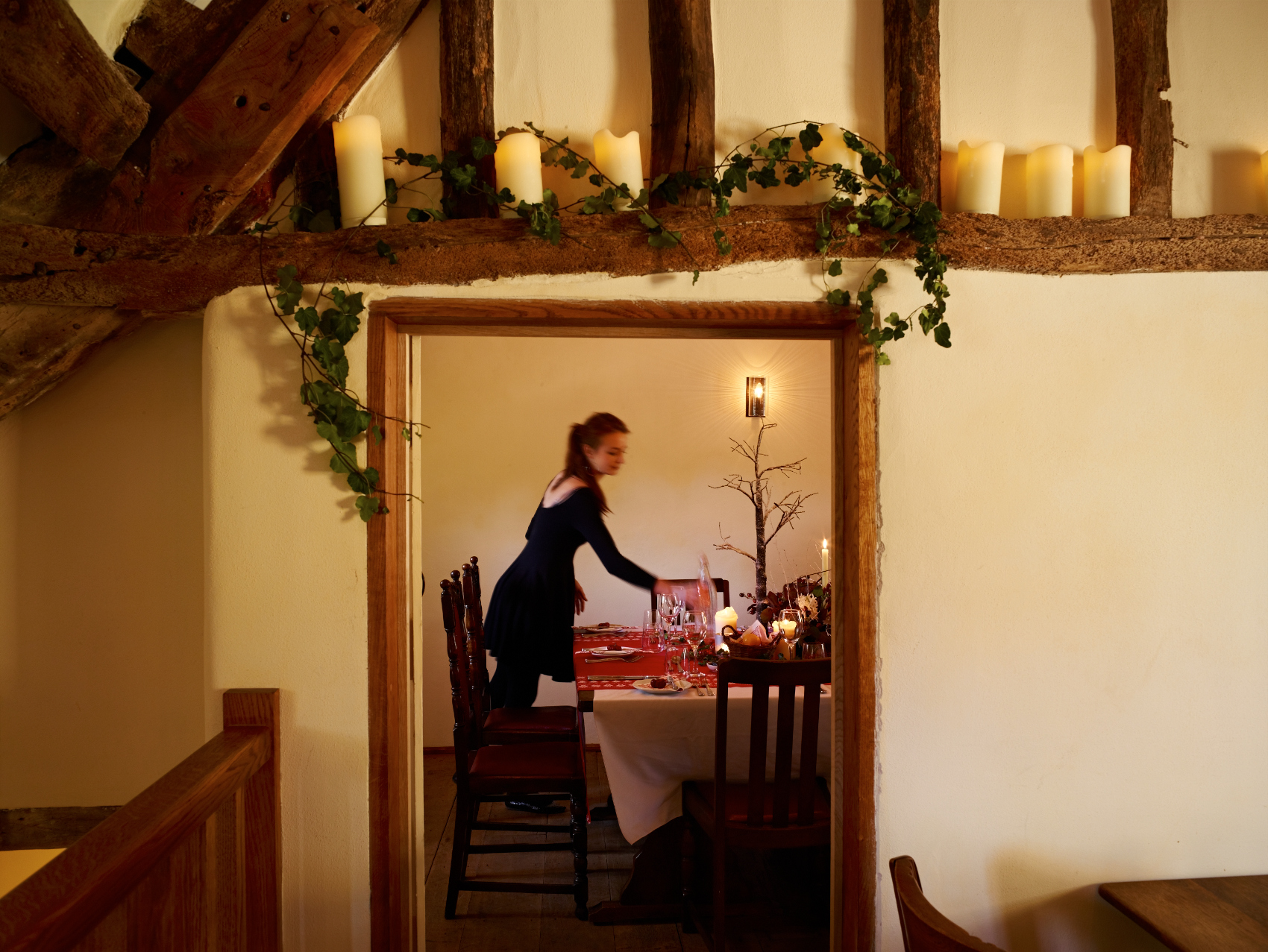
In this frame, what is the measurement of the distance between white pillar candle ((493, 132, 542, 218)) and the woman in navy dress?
2.06 metres

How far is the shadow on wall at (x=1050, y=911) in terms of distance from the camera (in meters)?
1.93

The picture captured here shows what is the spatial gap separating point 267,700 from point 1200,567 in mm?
2096

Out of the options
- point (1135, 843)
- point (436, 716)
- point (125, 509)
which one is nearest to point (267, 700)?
point (125, 509)

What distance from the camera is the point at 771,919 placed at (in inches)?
113

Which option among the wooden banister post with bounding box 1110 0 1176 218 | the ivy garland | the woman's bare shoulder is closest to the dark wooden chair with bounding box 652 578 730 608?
the woman's bare shoulder

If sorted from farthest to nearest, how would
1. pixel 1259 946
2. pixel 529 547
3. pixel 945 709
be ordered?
pixel 529 547, pixel 945 709, pixel 1259 946

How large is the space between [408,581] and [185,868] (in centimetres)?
71

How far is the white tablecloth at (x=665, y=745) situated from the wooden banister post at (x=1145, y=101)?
1.73m

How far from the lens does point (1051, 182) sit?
1.92 metres

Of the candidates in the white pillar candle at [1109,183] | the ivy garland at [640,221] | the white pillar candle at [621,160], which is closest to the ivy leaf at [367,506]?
the ivy garland at [640,221]

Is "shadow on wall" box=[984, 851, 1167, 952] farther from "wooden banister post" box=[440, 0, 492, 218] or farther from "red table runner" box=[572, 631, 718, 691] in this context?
"wooden banister post" box=[440, 0, 492, 218]

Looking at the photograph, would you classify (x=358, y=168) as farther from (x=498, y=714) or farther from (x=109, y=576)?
(x=498, y=714)

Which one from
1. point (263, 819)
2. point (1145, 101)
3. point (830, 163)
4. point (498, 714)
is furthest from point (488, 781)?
point (1145, 101)

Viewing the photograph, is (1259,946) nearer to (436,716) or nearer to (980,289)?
(980,289)
